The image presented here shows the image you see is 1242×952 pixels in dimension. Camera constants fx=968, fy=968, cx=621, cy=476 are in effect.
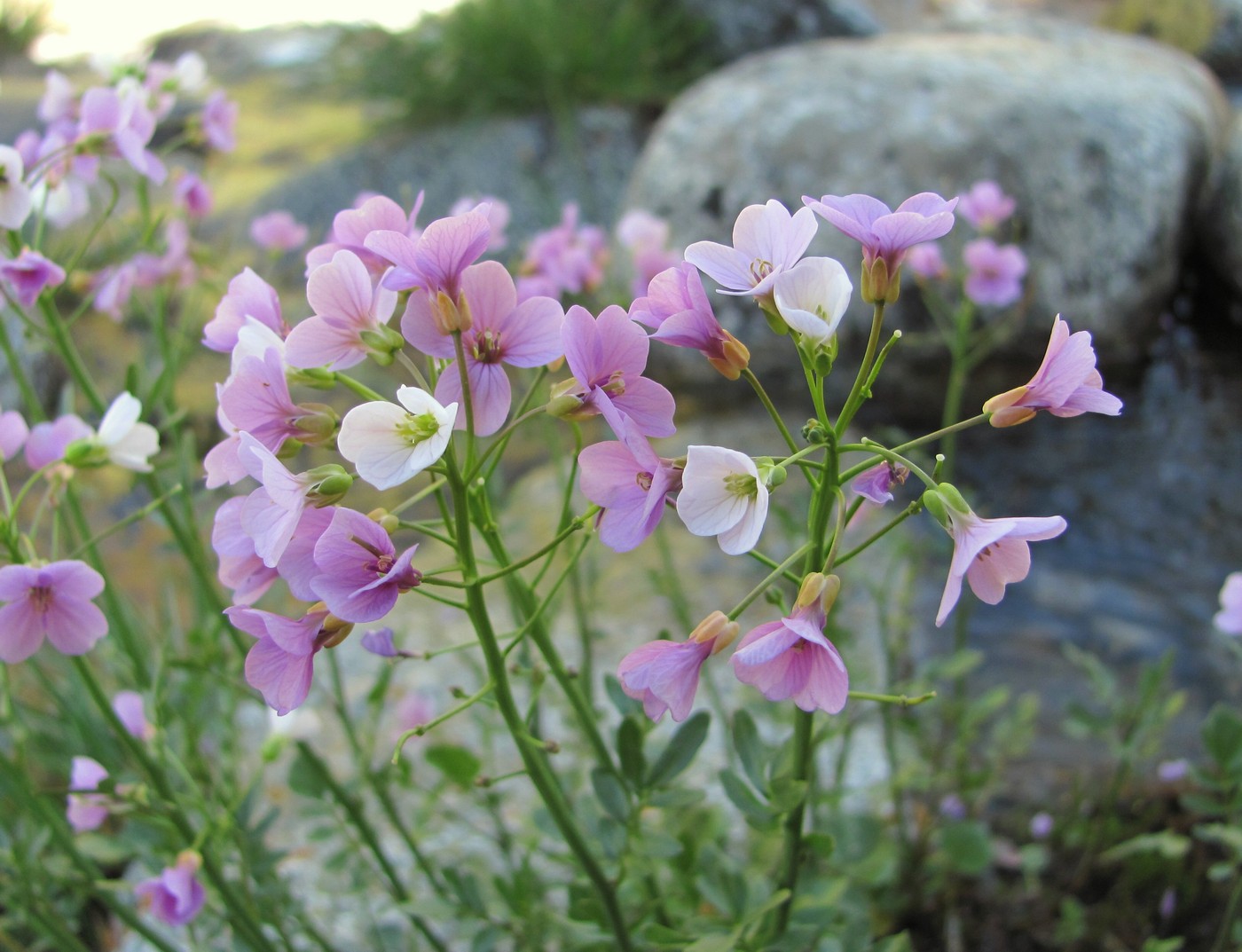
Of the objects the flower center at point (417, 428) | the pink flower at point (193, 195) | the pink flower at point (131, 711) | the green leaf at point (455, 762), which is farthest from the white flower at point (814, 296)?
the pink flower at point (193, 195)

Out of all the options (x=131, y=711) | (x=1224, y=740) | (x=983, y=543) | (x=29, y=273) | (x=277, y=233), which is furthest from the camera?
(x=277, y=233)

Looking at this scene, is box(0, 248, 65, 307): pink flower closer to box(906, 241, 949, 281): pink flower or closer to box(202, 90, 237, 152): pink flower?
box(202, 90, 237, 152): pink flower

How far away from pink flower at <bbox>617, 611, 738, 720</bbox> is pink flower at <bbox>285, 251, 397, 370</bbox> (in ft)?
0.80

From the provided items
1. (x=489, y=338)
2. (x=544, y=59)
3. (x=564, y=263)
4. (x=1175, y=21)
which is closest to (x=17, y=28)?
(x=544, y=59)

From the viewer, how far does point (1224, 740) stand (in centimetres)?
99

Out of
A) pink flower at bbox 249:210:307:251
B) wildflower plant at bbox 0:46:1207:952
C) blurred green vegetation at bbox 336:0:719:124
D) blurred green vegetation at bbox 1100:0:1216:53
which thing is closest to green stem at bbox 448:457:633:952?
wildflower plant at bbox 0:46:1207:952

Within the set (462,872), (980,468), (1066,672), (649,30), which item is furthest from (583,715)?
(649,30)

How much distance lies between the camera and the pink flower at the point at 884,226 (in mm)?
565

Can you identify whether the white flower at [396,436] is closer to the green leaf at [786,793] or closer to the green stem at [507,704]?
the green stem at [507,704]

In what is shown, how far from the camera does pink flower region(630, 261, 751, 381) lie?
22.7 inches

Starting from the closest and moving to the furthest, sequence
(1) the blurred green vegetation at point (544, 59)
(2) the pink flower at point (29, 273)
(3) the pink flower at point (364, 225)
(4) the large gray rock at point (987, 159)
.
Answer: (3) the pink flower at point (364, 225) → (2) the pink flower at point (29, 273) → (4) the large gray rock at point (987, 159) → (1) the blurred green vegetation at point (544, 59)

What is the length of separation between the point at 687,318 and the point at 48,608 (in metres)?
0.53

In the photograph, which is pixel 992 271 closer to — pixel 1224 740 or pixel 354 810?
pixel 1224 740

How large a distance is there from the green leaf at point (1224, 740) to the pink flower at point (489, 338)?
832 mm
